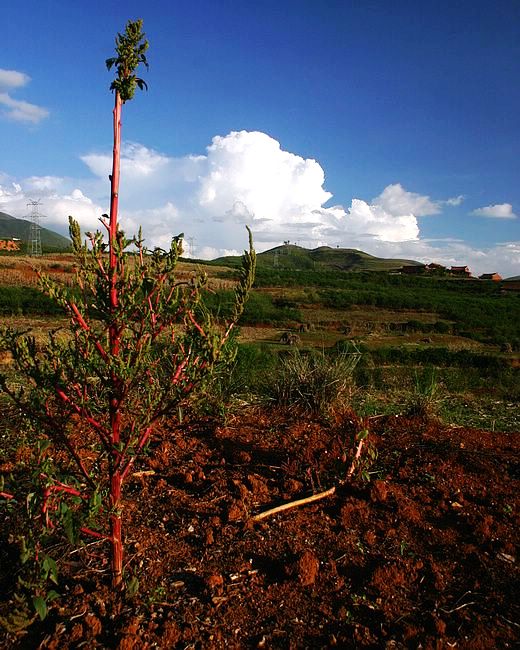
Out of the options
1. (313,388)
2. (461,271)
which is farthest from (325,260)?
(313,388)

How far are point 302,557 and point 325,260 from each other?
159 metres

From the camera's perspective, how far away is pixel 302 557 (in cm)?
250

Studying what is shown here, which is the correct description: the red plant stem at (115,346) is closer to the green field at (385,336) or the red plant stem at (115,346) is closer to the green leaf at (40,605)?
the green field at (385,336)

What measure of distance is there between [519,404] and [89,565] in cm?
701

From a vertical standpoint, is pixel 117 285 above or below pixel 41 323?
above

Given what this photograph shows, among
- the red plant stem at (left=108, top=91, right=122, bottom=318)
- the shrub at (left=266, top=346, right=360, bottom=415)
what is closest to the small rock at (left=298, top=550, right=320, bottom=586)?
the red plant stem at (left=108, top=91, right=122, bottom=318)

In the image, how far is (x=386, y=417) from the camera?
203 inches

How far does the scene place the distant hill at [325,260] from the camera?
447 ft

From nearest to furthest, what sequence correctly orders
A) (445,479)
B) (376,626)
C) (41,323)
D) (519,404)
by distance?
(376,626) → (445,479) → (519,404) → (41,323)

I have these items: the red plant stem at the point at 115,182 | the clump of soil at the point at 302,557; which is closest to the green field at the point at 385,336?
the red plant stem at the point at 115,182

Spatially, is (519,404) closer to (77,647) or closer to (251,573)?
(251,573)

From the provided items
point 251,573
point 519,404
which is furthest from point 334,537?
point 519,404

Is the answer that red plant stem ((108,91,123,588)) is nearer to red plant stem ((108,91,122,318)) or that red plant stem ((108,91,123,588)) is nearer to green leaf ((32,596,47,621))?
red plant stem ((108,91,122,318))

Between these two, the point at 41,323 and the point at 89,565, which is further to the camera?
the point at 41,323
